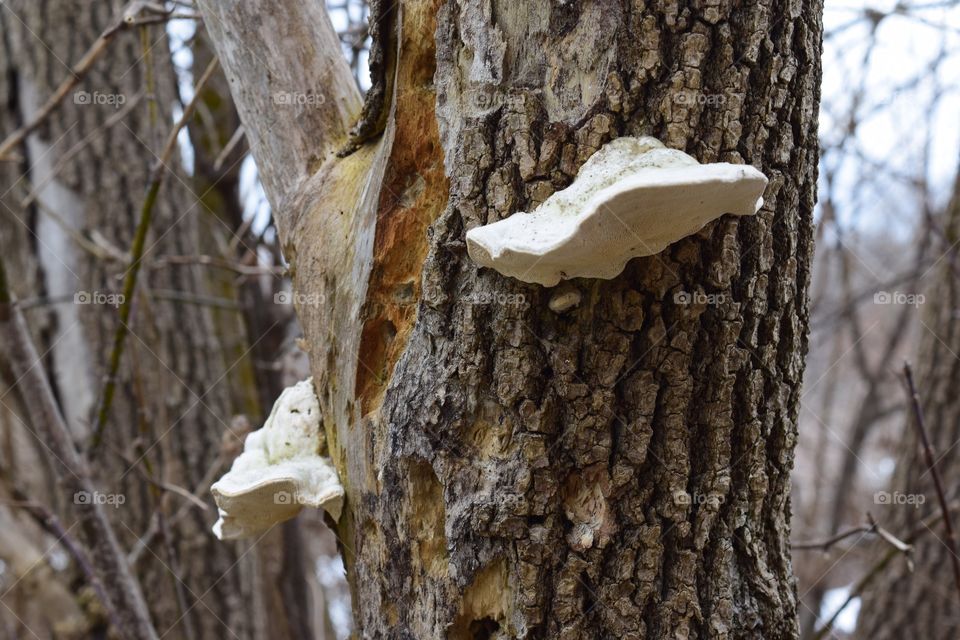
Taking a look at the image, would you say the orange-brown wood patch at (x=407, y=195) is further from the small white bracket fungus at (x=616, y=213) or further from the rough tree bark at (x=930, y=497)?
the rough tree bark at (x=930, y=497)

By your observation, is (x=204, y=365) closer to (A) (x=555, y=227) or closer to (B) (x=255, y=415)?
(B) (x=255, y=415)

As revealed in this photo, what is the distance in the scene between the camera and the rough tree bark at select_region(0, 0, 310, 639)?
4.07 m

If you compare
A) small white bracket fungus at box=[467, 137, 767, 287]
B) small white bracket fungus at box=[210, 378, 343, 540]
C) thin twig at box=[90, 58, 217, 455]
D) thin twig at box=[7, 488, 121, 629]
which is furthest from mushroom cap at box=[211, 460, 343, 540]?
thin twig at box=[90, 58, 217, 455]

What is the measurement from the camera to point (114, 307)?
13.2 ft

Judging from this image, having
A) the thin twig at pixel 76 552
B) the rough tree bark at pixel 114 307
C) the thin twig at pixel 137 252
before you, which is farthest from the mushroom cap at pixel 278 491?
the rough tree bark at pixel 114 307

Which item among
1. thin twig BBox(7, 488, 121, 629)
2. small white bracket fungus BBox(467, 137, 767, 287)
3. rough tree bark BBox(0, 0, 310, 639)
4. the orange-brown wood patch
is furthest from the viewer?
rough tree bark BBox(0, 0, 310, 639)

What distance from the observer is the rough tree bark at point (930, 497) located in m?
3.76

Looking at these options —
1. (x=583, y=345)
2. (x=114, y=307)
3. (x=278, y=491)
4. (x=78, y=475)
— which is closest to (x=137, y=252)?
(x=78, y=475)

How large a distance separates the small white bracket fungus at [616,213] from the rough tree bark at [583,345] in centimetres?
8

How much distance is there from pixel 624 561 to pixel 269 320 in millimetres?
4209

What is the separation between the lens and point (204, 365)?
170 inches

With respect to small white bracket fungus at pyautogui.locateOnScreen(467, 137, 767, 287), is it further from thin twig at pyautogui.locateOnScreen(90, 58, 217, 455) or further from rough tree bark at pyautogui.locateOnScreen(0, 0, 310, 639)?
rough tree bark at pyautogui.locateOnScreen(0, 0, 310, 639)

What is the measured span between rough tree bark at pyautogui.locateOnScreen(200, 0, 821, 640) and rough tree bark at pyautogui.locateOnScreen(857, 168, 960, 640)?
2739 mm

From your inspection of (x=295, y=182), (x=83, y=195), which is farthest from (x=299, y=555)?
(x=295, y=182)
